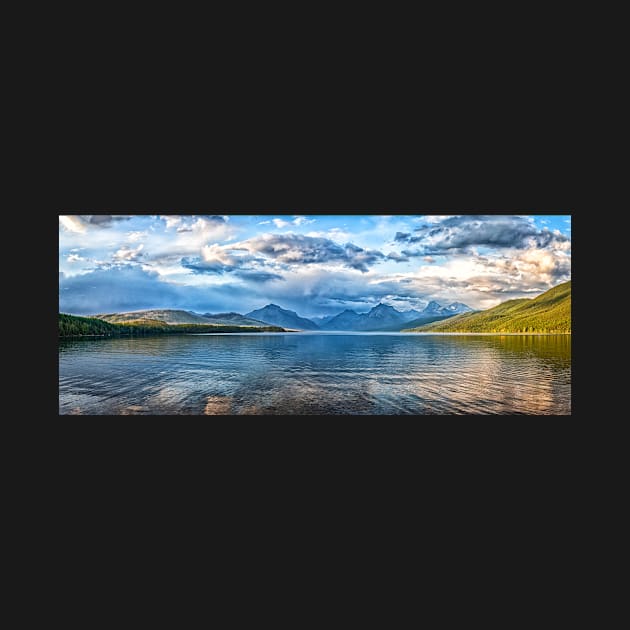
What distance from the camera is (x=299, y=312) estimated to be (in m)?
17.8

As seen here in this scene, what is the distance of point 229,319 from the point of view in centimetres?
1948

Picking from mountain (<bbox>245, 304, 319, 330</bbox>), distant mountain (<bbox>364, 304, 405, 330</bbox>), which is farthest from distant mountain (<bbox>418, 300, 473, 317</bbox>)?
mountain (<bbox>245, 304, 319, 330</bbox>)

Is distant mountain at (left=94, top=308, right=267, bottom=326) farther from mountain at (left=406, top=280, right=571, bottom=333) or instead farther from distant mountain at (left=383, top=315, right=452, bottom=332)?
mountain at (left=406, top=280, right=571, bottom=333)

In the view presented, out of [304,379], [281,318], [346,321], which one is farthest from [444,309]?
[281,318]

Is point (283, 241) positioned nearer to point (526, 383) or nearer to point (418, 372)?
point (418, 372)

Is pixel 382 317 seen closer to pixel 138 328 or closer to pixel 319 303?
pixel 319 303

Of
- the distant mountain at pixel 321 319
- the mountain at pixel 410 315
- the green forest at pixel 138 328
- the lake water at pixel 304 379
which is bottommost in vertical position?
the lake water at pixel 304 379

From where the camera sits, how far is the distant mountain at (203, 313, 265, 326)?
61.5ft

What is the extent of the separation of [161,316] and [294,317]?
23.9 ft

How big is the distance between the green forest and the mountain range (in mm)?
685

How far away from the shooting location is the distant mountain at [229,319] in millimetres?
18734

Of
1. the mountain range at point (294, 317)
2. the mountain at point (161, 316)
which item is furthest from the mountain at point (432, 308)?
the mountain at point (161, 316)

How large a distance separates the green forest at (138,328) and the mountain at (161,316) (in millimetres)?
568

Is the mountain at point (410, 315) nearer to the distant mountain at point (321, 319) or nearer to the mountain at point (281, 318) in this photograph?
the distant mountain at point (321, 319)
